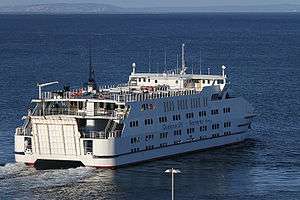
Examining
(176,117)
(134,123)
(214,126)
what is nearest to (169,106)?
(176,117)

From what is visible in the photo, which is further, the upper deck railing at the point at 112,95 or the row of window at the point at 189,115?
the row of window at the point at 189,115

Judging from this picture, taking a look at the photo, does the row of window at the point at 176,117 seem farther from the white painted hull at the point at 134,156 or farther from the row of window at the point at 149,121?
the row of window at the point at 149,121

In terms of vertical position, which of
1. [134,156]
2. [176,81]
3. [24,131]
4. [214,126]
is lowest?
[134,156]

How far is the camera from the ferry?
79375 mm

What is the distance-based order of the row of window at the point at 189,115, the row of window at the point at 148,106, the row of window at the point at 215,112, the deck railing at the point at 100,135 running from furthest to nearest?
the row of window at the point at 215,112
the row of window at the point at 189,115
the row of window at the point at 148,106
the deck railing at the point at 100,135

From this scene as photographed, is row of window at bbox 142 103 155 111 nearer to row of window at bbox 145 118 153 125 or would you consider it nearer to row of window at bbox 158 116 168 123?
row of window at bbox 145 118 153 125

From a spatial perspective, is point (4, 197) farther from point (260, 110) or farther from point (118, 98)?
point (260, 110)

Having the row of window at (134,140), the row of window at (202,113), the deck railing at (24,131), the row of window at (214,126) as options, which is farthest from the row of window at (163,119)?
the deck railing at (24,131)

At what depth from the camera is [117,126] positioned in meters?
80.2

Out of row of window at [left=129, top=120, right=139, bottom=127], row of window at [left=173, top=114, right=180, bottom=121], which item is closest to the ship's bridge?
row of window at [left=173, top=114, right=180, bottom=121]

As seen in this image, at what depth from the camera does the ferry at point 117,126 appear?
7938cm

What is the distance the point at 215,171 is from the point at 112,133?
8.34 meters

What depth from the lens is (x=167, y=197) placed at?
69.8 metres

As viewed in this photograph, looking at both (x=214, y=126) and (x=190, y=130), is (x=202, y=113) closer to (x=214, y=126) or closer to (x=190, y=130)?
(x=214, y=126)
